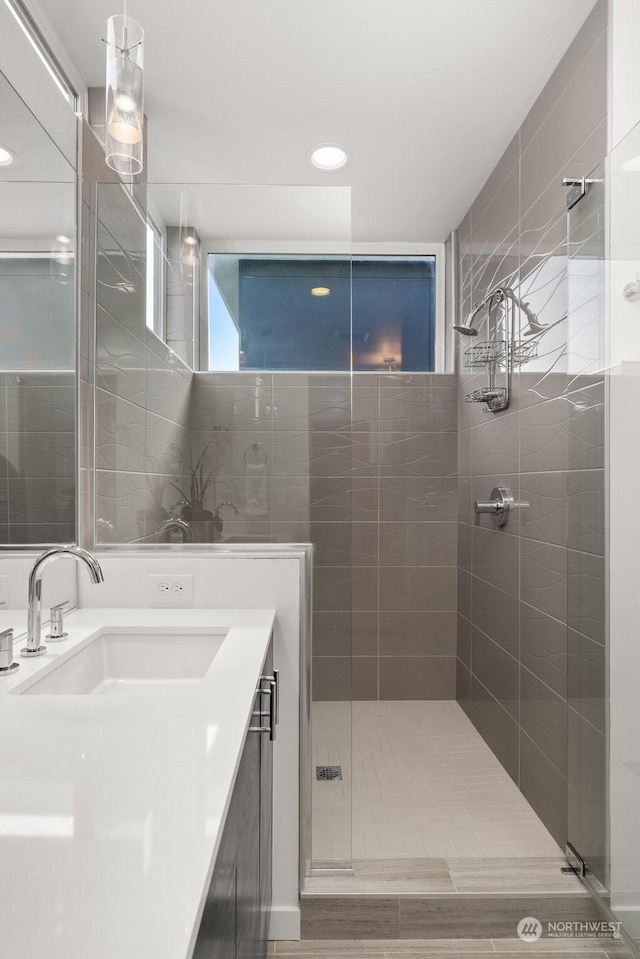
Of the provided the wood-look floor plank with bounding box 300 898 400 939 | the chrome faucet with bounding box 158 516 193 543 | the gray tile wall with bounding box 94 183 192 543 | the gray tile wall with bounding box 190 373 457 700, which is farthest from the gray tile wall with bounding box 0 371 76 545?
the gray tile wall with bounding box 190 373 457 700

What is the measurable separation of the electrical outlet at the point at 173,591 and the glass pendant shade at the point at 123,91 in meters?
1.06

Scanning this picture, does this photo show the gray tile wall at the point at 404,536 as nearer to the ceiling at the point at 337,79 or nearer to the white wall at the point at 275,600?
the ceiling at the point at 337,79

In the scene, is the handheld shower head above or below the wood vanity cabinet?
above

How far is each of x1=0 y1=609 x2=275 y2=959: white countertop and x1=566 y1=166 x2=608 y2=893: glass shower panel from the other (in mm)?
1133

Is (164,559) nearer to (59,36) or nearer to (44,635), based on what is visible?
(44,635)

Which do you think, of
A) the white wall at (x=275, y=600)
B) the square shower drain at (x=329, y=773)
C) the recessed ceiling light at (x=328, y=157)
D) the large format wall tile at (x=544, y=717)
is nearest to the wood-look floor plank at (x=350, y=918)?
the white wall at (x=275, y=600)

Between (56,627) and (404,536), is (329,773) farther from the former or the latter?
(404,536)

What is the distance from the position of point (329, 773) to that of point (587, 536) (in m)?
1.08

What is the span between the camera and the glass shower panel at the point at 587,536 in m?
1.61

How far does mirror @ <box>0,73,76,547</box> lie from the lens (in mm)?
1276

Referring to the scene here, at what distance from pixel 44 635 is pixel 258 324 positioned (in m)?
1.04

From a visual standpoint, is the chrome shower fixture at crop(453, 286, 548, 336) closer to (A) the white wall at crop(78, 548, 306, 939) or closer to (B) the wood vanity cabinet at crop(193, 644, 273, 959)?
(A) the white wall at crop(78, 548, 306, 939)

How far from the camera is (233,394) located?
172cm

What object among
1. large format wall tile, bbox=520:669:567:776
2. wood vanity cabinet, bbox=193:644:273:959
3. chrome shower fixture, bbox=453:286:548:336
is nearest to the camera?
wood vanity cabinet, bbox=193:644:273:959
